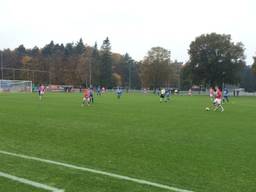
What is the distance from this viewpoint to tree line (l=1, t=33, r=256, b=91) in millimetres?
98406

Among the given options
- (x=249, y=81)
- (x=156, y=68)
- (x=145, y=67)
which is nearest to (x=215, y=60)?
(x=156, y=68)

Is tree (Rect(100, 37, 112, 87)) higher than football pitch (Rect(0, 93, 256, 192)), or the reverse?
tree (Rect(100, 37, 112, 87))

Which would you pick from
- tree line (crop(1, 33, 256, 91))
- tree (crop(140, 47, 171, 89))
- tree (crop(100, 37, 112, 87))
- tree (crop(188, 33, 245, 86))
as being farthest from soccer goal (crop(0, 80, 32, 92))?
tree (crop(140, 47, 171, 89))

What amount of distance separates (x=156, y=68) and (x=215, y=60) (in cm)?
2702

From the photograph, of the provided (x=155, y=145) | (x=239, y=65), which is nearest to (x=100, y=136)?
(x=155, y=145)

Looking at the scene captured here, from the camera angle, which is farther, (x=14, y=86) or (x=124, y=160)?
(x=14, y=86)

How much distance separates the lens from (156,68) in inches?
4813

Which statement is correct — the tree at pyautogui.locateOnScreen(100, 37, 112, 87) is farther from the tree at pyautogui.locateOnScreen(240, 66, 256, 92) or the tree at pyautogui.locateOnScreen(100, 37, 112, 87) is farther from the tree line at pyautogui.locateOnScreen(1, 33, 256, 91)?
the tree at pyautogui.locateOnScreen(240, 66, 256, 92)

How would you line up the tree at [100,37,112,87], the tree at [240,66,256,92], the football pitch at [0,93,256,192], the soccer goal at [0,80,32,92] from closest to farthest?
the football pitch at [0,93,256,192] → the soccer goal at [0,80,32,92] → the tree at [100,37,112,87] → the tree at [240,66,256,92]

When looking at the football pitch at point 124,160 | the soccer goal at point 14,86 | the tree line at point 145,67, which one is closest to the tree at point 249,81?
the tree line at point 145,67

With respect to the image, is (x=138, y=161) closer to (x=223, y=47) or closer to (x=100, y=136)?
(x=100, y=136)

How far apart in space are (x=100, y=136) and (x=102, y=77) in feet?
363

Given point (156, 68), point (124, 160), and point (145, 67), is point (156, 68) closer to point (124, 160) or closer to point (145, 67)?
point (145, 67)

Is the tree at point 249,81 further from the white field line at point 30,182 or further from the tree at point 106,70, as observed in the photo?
the white field line at point 30,182
